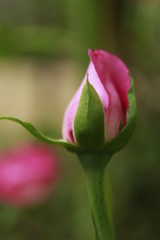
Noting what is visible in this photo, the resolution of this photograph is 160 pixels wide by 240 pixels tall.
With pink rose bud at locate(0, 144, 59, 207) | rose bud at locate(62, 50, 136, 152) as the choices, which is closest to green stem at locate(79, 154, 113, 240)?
rose bud at locate(62, 50, 136, 152)

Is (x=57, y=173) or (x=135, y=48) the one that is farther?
(x=135, y=48)

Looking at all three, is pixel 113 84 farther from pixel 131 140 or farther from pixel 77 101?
pixel 131 140

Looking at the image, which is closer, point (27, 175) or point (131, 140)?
point (27, 175)

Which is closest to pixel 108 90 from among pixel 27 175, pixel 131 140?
pixel 27 175

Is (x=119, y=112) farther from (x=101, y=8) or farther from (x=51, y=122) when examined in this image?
(x=51, y=122)

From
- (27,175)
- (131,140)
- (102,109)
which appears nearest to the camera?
(102,109)

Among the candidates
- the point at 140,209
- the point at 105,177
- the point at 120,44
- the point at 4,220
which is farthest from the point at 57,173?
the point at 105,177

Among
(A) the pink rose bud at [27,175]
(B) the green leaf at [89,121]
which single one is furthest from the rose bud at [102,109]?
(A) the pink rose bud at [27,175]
